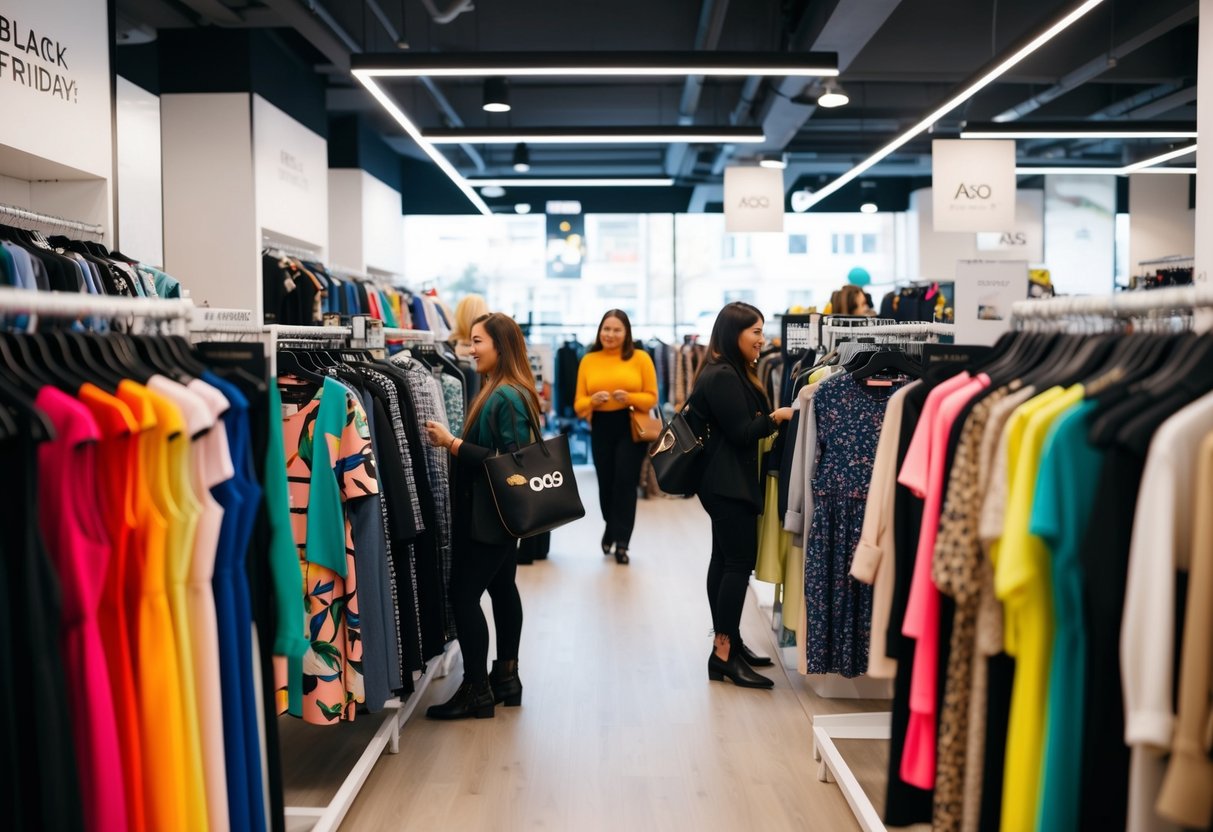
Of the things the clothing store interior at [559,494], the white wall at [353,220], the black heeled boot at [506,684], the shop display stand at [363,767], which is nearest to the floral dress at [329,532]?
the clothing store interior at [559,494]

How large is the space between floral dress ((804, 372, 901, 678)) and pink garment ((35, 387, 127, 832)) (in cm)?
254

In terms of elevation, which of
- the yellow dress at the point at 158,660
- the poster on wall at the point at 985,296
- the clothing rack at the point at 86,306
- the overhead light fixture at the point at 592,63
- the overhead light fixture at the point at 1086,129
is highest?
the overhead light fixture at the point at 1086,129

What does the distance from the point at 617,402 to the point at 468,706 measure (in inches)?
120

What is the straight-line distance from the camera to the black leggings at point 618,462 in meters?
6.77

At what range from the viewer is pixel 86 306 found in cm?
189

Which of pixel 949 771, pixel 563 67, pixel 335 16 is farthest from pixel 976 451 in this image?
pixel 335 16

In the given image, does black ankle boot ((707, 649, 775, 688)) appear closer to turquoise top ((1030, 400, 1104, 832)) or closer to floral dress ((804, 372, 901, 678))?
floral dress ((804, 372, 901, 678))

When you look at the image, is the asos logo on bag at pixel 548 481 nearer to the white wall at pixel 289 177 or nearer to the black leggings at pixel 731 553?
the black leggings at pixel 731 553

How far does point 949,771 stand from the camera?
78.0 inches

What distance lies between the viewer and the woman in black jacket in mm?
4090

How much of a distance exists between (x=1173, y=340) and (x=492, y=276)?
43.5ft

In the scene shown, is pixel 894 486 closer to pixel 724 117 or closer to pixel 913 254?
pixel 724 117

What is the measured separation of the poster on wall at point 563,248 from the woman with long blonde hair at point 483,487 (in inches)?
401

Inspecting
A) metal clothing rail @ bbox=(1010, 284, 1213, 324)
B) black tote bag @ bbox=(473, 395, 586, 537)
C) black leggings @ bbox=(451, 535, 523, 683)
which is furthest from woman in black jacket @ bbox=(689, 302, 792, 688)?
metal clothing rail @ bbox=(1010, 284, 1213, 324)
